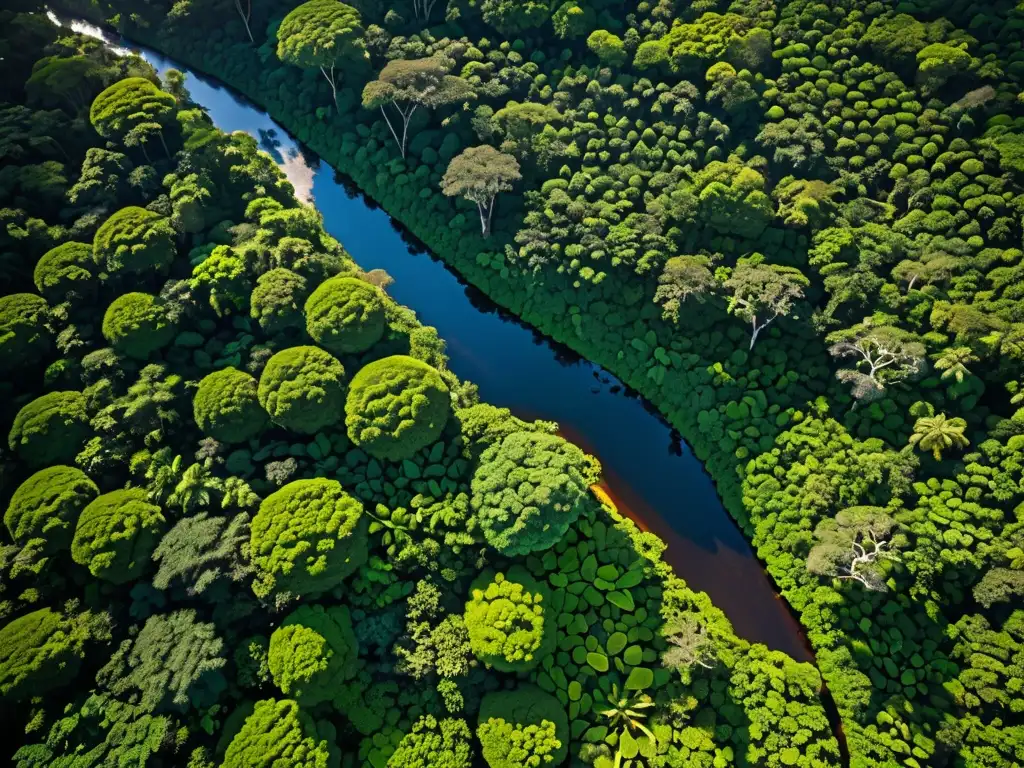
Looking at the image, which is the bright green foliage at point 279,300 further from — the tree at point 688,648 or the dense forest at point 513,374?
the tree at point 688,648

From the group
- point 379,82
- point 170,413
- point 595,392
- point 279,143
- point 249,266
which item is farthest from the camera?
point 279,143

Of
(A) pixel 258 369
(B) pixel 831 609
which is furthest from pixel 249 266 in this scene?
(B) pixel 831 609

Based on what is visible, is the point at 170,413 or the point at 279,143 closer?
the point at 170,413

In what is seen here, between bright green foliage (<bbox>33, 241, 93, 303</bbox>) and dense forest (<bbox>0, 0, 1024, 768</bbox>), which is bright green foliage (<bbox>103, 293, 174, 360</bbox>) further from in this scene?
bright green foliage (<bbox>33, 241, 93, 303</bbox>)

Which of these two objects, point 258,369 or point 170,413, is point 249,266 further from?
point 170,413

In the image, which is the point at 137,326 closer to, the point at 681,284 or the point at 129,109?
the point at 129,109

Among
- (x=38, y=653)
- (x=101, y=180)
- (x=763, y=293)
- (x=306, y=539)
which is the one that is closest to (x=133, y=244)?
(x=101, y=180)

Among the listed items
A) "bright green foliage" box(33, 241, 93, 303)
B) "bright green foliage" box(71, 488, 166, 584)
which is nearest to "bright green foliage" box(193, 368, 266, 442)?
"bright green foliage" box(71, 488, 166, 584)

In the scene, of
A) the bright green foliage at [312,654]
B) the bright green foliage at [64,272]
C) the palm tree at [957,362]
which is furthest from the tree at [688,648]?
the bright green foliage at [64,272]
